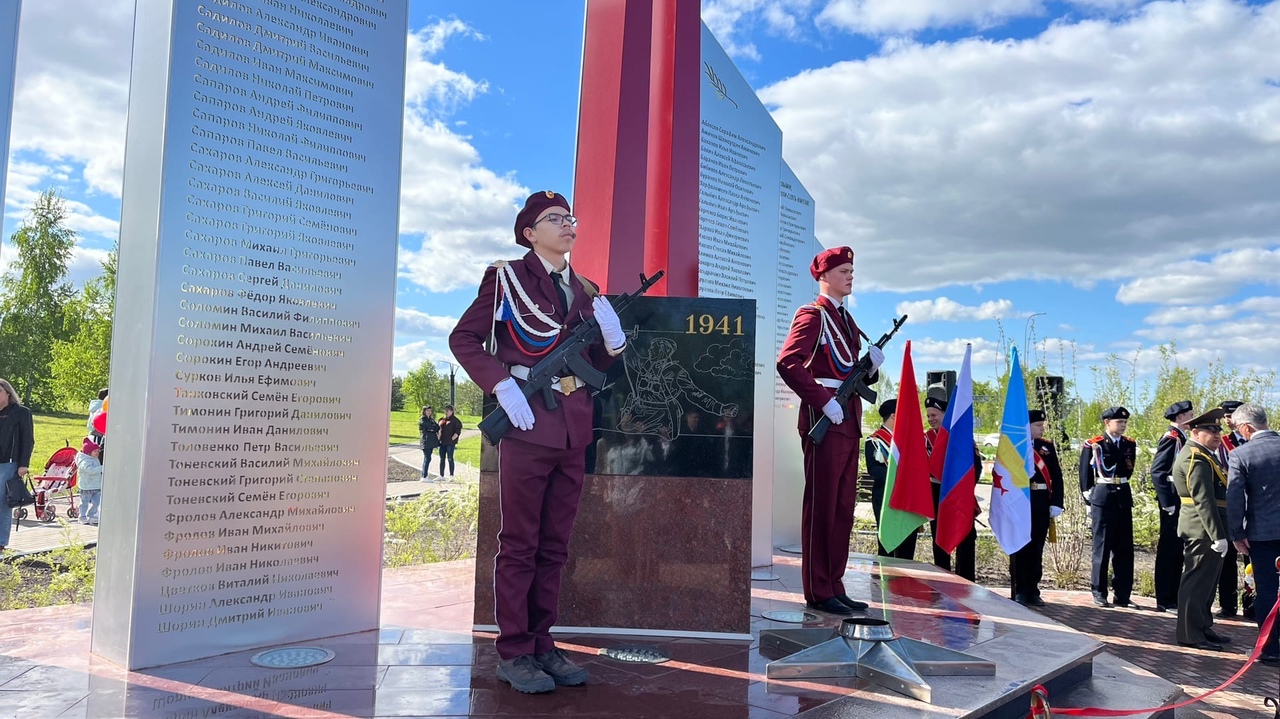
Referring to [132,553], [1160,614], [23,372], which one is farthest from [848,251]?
[23,372]

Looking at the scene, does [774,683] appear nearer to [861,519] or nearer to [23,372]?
[861,519]

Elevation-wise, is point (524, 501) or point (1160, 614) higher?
point (524, 501)

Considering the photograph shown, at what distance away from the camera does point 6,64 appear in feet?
10.8

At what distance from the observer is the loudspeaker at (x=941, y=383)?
9.36m

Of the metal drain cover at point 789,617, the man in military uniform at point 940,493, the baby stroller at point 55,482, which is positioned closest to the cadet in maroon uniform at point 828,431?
the metal drain cover at point 789,617

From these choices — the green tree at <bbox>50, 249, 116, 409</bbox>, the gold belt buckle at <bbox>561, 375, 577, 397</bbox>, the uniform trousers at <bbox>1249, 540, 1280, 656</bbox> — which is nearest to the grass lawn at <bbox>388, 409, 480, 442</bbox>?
the green tree at <bbox>50, 249, 116, 409</bbox>

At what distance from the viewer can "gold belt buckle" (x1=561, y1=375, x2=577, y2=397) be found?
11.4ft

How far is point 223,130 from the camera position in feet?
12.4

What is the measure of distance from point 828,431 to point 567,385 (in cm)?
198

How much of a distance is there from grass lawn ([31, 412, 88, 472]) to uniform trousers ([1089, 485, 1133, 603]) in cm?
1772

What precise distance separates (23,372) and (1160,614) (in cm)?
2583

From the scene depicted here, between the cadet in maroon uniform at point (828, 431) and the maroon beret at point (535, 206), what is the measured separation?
1.84 meters

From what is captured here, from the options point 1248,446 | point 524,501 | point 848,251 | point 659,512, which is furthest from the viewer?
point 1248,446

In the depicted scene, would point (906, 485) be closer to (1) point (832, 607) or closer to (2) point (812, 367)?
(1) point (832, 607)
